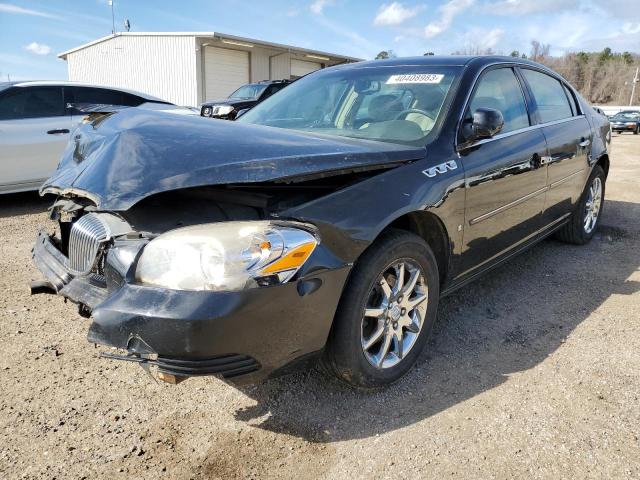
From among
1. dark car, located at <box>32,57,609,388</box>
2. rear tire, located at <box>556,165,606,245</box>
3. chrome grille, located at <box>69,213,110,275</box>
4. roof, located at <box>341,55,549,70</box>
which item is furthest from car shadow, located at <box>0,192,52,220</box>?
rear tire, located at <box>556,165,606,245</box>

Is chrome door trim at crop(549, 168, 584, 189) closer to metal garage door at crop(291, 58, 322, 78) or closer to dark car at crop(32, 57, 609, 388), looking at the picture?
dark car at crop(32, 57, 609, 388)

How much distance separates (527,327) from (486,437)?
1.25m

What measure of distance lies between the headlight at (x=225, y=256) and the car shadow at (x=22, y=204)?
4780 millimetres

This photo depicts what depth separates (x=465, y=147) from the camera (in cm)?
A: 277

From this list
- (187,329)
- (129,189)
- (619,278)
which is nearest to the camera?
(187,329)

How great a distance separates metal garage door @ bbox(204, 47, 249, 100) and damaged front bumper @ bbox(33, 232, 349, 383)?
21150mm

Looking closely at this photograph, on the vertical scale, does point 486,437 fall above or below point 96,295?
below

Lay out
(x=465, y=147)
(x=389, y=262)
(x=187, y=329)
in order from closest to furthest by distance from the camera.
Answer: (x=187, y=329) → (x=389, y=262) → (x=465, y=147)

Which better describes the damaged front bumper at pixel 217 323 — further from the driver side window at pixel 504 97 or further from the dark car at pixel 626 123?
the dark car at pixel 626 123

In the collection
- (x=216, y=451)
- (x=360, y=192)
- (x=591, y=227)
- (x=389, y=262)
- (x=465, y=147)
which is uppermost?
(x=465, y=147)

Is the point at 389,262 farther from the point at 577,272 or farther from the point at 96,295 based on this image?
the point at 577,272

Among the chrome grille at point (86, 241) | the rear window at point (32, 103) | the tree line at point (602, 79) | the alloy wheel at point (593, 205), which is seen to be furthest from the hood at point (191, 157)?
the tree line at point (602, 79)

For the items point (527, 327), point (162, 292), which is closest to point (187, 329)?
point (162, 292)

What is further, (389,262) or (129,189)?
(389,262)
